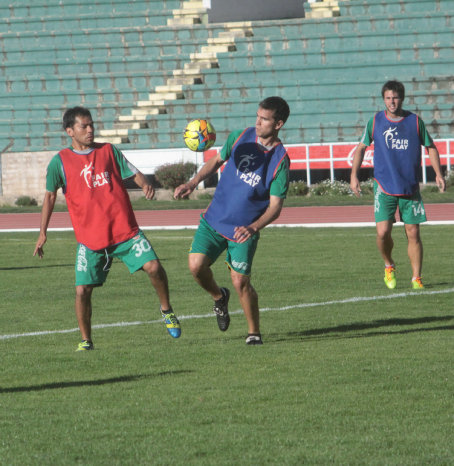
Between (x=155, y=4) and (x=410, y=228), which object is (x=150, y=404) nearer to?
(x=410, y=228)

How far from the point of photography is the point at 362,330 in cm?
932

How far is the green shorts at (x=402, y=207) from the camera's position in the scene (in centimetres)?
1262

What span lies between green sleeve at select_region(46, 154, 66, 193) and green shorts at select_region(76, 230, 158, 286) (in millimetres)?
529

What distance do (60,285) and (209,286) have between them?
5.48m

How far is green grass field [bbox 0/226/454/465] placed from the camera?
5.23 m

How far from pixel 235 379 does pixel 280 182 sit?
6.49 feet

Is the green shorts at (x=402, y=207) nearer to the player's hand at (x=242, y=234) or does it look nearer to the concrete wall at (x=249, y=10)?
the player's hand at (x=242, y=234)

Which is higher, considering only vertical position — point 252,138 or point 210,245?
point 252,138

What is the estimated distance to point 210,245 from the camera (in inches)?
344

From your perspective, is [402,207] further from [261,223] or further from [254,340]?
[261,223]

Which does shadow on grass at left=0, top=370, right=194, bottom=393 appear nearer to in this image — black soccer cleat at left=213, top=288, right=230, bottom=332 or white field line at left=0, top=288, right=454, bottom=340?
black soccer cleat at left=213, top=288, right=230, bottom=332

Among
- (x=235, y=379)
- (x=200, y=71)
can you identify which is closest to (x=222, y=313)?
(x=235, y=379)

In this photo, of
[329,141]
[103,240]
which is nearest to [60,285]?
[103,240]

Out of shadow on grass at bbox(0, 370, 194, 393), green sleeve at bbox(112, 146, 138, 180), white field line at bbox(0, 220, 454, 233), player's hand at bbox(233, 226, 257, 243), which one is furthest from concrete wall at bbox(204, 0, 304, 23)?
shadow on grass at bbox(0, 370, 194, 393)
